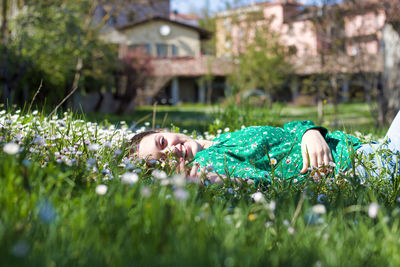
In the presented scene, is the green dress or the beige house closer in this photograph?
the green dress

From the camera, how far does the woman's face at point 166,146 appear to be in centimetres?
328

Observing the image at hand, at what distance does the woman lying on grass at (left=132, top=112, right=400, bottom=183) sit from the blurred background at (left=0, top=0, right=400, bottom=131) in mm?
933

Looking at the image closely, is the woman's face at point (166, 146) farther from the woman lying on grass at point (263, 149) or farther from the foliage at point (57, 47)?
the foliage at point (57, 47)

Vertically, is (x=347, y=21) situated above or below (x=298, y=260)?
above

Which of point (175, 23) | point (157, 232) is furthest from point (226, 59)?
point (157, 232)

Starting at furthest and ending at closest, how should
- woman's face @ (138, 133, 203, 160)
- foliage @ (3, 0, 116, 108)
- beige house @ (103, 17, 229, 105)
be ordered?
1. beige house @ (103, 17, 229, 105)
2. foliage @ (3, 0, 116, 108)
3. woman's face @ (138, 133, 203, 160)

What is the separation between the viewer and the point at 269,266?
1.41 m

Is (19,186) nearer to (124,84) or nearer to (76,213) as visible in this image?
(76,213)

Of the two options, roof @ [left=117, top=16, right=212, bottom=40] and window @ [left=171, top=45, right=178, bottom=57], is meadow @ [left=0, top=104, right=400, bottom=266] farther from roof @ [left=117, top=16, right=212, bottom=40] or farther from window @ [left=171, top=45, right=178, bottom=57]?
window @ [left=171, top=45, right=178, bottom=57]

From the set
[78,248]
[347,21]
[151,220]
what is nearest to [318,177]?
[151,220]

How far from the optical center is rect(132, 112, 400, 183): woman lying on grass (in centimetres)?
315

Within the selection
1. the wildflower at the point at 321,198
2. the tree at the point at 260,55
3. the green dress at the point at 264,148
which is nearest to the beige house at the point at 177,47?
the tree at the point at 260,55

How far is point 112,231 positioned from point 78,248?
0.49 ft

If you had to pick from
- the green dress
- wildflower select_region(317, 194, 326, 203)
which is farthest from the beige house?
wildflower select_region(317, 194, 326, 203)
